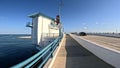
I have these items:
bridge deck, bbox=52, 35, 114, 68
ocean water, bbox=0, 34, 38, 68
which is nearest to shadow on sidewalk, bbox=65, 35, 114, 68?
bridge deck, bbox=52, 35, 114, 68

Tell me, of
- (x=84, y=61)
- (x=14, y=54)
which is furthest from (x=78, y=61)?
(x=14, y=54)

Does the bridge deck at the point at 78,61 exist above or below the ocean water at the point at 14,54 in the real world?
above

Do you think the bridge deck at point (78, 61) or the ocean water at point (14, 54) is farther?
the ocean water at point (14, 54)

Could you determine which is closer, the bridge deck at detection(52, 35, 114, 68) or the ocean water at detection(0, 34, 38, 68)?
the bridge deck at detection(52, 35, 114, 68)

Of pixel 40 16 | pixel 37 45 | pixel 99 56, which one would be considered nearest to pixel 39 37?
pixel 37 45

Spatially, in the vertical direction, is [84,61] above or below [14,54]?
above

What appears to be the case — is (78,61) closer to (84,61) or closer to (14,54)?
(84,61)

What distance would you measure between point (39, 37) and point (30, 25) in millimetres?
7497

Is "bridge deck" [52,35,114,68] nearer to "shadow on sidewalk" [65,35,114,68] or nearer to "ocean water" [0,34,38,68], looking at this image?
"shadow on sidewalk" [65,35,114,68]

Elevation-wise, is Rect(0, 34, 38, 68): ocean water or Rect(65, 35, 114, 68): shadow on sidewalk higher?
Rect(65, 35, 114, 68): shadow on sidewalk

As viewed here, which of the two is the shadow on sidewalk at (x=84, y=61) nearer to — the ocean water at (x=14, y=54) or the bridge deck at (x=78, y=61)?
the bridge deck at (x=78, y=61)

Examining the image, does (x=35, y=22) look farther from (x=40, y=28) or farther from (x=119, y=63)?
(x=119, y=63)

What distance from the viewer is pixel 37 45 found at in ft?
145

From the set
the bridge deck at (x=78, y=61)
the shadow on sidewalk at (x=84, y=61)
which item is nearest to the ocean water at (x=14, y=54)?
the bridge deck at (x=78, y=61)
